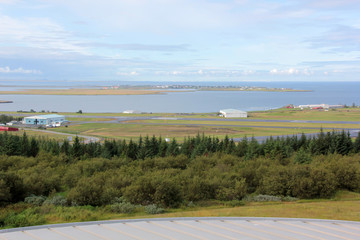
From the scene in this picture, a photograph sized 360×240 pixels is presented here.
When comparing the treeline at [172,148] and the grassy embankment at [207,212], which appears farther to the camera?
the treeline at [172,148]

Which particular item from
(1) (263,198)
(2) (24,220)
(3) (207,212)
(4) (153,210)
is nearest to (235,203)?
(1) (263,198)

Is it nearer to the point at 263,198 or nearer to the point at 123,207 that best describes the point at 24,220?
the point at 123,207

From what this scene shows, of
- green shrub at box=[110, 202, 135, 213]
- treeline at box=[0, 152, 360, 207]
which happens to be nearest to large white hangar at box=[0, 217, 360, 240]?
green shrub at box=[110, 202, 135, 213]

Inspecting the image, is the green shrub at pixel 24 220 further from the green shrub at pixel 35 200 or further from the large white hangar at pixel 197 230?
the green shrub at pixel 35 200

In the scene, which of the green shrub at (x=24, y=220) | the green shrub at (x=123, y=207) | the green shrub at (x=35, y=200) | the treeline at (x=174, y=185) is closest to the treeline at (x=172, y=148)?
the treeline at (x=174, y=185)

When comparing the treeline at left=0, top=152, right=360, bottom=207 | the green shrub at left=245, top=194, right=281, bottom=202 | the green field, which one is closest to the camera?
the treeline at left=0, top=152, right=360, bottom=207

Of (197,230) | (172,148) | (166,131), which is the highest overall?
(197,230)

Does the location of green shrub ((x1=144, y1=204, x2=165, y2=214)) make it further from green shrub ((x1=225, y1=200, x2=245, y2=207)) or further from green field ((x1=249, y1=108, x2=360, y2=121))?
green field ((x1=249, y1=108, x2=360, y2=121))

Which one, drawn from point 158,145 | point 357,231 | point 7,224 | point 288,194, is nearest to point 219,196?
point 288,194
